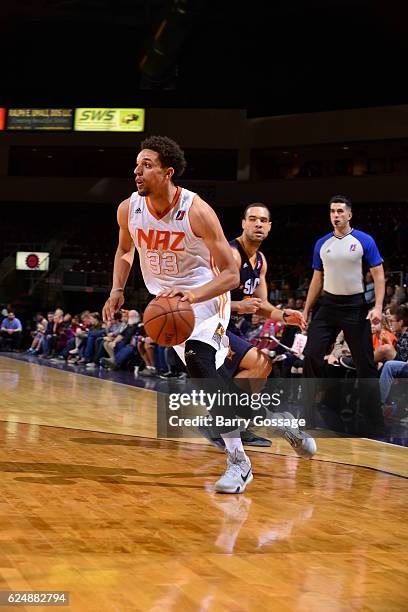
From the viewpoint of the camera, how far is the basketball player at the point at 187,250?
4297mm

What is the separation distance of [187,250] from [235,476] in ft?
4.13

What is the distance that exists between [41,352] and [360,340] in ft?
45.9

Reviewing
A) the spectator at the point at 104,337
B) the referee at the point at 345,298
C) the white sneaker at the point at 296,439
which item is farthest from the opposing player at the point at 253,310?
the spectator at the point at 104,337

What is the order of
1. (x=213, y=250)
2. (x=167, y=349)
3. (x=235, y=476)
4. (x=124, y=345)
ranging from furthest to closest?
1. (x=124, y=345)
2. (x=167, y=349)
3. (x=213, y=250)
4. (x=235, y=476)

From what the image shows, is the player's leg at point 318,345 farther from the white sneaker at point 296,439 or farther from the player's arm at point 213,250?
the player's arm at point 213,250

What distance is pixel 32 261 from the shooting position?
23.9 m

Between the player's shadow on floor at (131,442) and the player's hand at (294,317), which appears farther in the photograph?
the player's shadow on floor at (131,442)

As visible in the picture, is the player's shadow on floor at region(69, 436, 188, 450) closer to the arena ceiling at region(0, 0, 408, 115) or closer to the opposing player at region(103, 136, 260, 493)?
the opposing player at region(103, 136, 260, 493)

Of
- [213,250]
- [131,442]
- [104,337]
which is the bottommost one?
[131,442]

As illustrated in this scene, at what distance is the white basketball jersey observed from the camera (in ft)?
14.5

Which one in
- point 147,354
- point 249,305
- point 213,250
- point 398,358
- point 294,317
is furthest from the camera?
point 147,354

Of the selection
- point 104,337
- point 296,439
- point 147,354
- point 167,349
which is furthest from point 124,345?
point 296,439

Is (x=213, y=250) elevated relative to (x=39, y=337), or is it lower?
elevated

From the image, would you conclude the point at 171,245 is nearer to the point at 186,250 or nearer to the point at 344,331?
the point at 186,250
